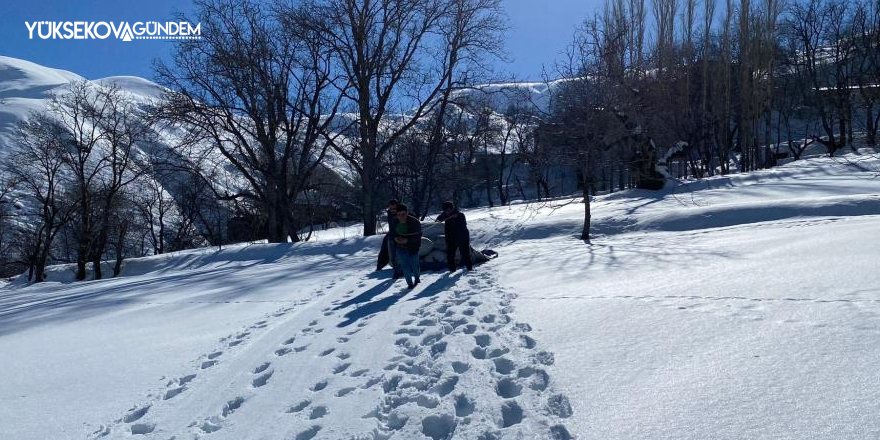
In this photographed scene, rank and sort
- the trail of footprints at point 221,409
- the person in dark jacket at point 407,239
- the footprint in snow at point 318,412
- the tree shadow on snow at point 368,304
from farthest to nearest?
the person in dark jacket at point 407,239, the tree shadow on snow at point 368,304, the trail of footprints at point 221,409, the footprint in snow at point 318,412

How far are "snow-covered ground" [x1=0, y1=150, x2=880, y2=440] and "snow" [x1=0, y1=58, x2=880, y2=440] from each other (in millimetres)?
22

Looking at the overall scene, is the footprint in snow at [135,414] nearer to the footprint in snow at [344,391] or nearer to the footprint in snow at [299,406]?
the footprint in snow at [299,406]

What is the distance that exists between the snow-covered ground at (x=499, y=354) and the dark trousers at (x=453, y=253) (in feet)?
1.99

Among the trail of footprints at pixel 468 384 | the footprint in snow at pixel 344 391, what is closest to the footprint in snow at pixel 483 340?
the trail of footprints at pixel 468 384

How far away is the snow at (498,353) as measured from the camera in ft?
11.6

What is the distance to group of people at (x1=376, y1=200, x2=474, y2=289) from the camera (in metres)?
9.57

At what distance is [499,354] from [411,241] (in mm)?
4657

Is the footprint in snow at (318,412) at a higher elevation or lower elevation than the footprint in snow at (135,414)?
higher

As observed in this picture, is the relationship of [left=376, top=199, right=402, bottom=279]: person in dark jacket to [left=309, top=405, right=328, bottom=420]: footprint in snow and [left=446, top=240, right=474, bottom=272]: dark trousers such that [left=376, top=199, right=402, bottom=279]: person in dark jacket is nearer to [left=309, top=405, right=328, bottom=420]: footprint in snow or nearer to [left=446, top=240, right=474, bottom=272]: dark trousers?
[left=446, top=240, right=474, bottom=272]: dark trousers

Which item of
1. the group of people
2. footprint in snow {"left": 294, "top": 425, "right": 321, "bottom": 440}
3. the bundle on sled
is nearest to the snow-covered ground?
footprint in snow {"left": 294, "top": 425, "right": 321, "bottom": 440}

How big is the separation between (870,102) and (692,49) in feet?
34.1

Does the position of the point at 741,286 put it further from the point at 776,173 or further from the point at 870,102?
the point at 870,102

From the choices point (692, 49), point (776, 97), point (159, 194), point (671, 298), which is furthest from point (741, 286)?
point (159, 194)

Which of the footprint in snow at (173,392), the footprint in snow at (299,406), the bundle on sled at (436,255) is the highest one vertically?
the bundle on sled at (436,255)
